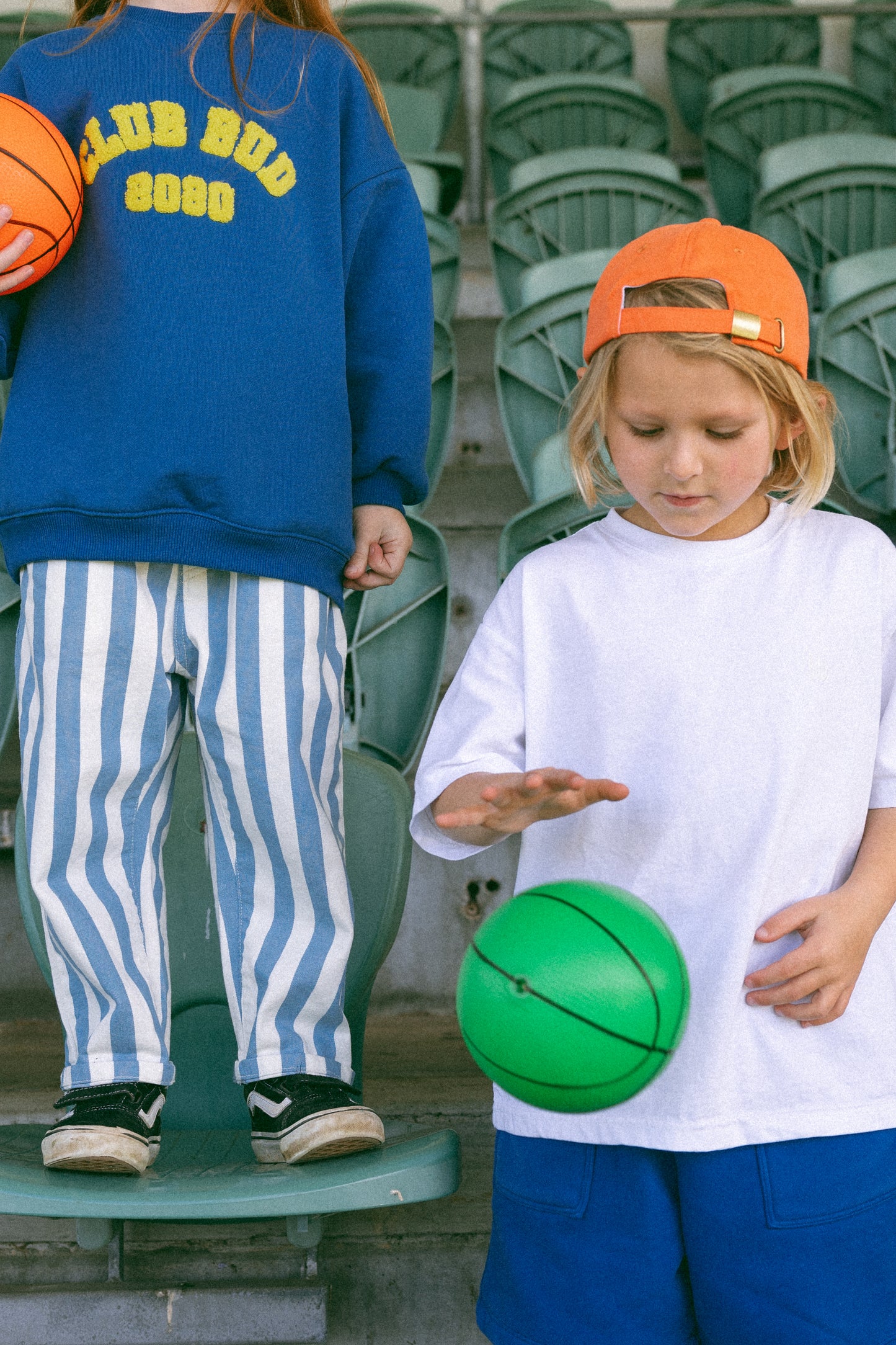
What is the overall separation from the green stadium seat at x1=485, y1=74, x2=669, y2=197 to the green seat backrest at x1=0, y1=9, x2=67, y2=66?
1.50 m

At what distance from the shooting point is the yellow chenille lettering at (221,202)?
1.37 metres

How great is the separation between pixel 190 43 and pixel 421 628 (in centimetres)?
104

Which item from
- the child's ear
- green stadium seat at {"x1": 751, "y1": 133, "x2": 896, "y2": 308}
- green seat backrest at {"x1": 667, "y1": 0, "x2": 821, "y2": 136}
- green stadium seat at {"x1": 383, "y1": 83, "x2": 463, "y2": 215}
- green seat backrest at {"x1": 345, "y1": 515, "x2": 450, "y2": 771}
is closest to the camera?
the child's ear

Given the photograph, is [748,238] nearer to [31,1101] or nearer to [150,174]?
[150,174]

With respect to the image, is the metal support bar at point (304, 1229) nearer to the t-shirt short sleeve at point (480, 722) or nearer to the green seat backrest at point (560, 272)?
the t-shirt short sleeve at point (480, 722)

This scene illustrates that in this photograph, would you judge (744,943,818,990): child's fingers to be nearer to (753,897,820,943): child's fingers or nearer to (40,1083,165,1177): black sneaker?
(753,897,820,943): child's fingers

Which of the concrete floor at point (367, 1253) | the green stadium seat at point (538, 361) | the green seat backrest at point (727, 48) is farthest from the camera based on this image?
the green seat backrest at point (727, 48)

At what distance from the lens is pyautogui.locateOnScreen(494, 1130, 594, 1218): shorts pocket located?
101cm

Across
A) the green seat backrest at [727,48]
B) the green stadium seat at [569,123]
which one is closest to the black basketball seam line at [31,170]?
the green stadium seat at [569,123]

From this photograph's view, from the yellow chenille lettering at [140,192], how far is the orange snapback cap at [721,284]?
1.83ft

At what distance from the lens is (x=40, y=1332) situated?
1.43 m

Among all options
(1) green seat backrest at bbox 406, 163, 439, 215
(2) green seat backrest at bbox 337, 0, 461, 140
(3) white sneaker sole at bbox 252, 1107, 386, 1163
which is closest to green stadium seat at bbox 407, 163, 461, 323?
(1) green seat backrest at bbox 406, 163, 439, 215

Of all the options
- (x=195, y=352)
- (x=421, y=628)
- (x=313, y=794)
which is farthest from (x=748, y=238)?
(x=421, y=628)

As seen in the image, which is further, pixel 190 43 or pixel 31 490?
pixel 190 43
